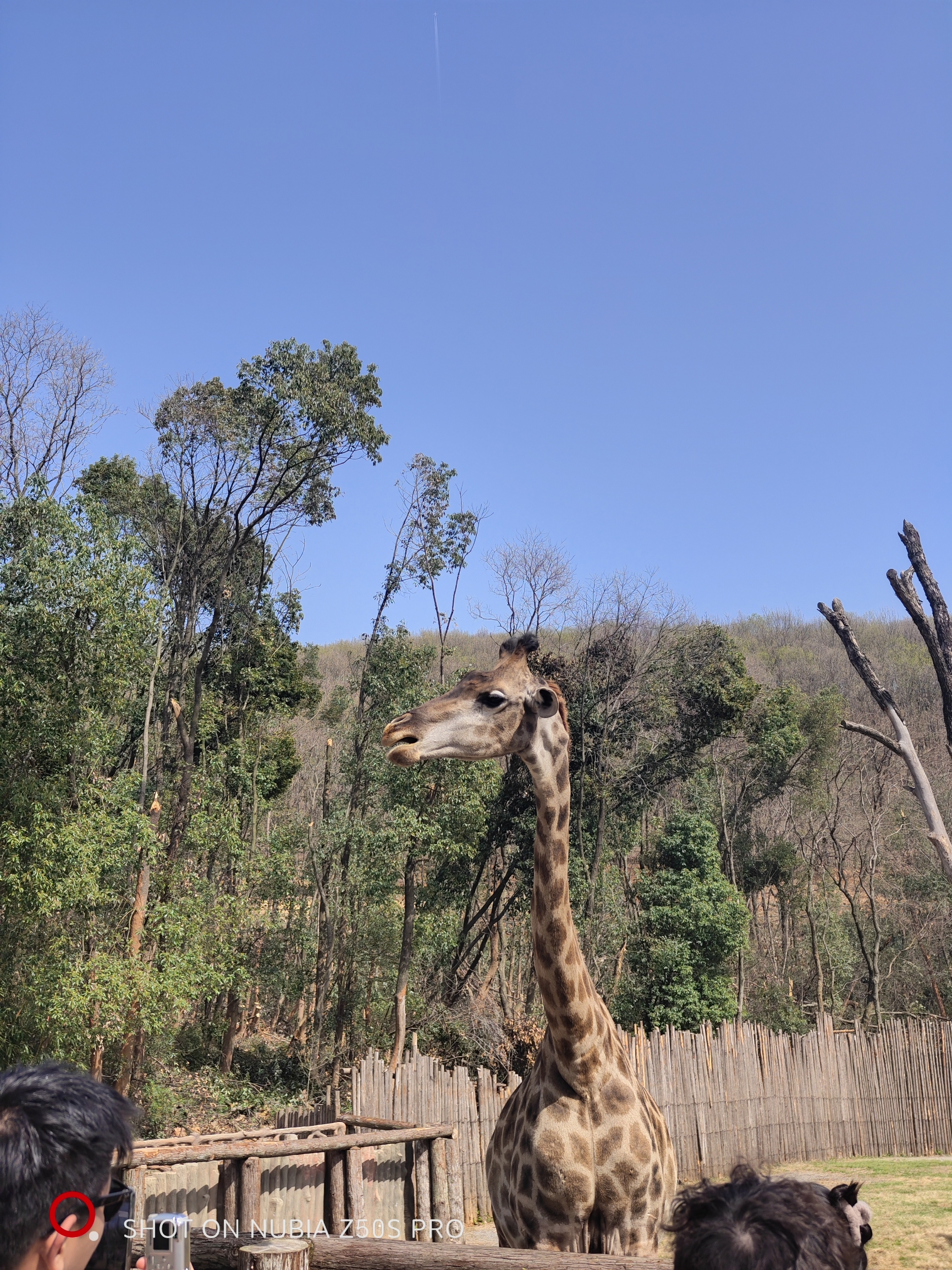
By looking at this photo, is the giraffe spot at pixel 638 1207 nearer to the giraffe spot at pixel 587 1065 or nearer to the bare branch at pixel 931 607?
the giraffe spot at pixel 587 1065

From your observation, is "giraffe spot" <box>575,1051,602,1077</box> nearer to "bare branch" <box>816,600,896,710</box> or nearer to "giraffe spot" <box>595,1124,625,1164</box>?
"giraffe spot" <box>595,1124,625,1164</box>

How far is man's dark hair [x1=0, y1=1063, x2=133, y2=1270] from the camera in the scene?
4.21 feet

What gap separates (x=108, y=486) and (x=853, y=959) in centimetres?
1809

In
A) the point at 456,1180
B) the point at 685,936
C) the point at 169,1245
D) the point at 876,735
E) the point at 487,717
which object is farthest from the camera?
the point at 685,936

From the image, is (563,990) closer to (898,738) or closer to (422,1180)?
(422,1180)

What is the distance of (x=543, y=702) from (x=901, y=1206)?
7.88 m

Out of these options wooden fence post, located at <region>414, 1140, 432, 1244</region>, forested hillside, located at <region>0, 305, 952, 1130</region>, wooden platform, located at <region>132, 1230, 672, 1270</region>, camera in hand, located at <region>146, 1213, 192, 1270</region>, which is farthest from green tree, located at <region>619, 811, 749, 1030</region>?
camera in hand, located at <region>146, 1213, 192, 1270</region>

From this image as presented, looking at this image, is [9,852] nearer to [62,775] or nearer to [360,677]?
[62,775]

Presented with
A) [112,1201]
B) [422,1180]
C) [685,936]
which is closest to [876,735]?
[422,1180]

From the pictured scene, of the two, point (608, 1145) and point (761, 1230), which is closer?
point (761, 1230)

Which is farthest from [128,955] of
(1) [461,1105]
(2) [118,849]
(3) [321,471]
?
(3) [321,471]

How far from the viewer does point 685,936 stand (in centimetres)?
1712

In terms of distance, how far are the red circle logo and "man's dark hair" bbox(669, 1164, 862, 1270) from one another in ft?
2.44

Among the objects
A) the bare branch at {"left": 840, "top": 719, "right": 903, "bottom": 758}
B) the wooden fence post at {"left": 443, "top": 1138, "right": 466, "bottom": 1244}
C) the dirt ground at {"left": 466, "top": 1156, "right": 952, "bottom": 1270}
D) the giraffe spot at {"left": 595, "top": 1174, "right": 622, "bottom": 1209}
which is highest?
the bare branch at {"left": 840, "top": 719, "right": 903, "bottom": 758}
